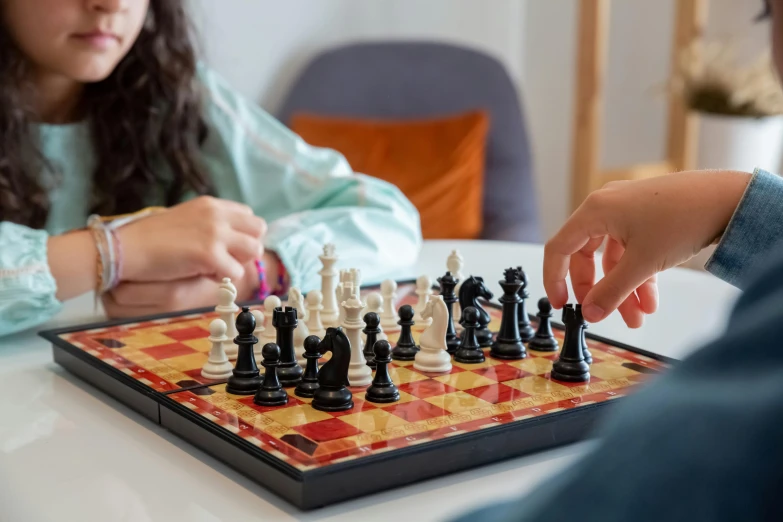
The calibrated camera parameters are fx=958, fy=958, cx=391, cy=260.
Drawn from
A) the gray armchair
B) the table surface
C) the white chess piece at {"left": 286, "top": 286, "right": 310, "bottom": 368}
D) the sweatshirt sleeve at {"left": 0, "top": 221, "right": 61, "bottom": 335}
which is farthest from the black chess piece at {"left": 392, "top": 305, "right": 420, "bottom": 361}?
the gray armchair

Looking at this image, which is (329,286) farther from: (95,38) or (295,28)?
(295,28)

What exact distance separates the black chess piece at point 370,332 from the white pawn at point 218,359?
0.14 metres

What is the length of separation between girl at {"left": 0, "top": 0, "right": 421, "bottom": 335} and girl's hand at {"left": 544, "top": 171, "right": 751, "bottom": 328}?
556 mm

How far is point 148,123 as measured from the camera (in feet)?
5.82

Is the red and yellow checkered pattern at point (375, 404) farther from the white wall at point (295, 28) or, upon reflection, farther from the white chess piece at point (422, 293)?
the white wall at point (295, 28)

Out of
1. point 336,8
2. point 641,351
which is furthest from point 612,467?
point 336,8

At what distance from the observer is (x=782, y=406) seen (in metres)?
0.36

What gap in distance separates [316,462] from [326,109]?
92.9 inches

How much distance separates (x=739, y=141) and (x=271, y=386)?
114 inches

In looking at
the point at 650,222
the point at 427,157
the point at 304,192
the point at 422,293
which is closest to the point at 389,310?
the point at 422,293

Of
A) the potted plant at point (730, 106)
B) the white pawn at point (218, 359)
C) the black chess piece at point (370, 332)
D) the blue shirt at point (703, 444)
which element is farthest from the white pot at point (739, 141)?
the blue shirt at point (703, 444)

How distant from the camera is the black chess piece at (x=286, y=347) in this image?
93 centimetres

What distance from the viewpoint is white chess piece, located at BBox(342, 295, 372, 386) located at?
93 centimetres

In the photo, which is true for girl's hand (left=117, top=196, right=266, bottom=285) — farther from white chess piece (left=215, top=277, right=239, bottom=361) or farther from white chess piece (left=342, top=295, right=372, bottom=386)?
white chess piece (left=342, top=295, right=372, bottom=386)
